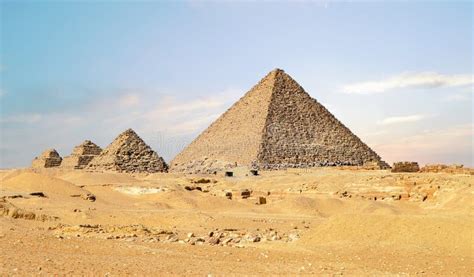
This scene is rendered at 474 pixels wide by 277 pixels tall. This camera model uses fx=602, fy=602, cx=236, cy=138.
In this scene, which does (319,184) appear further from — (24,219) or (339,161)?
(339,161)

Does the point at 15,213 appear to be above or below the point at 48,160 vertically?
below

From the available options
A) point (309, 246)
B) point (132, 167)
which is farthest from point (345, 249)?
point (132, 167)

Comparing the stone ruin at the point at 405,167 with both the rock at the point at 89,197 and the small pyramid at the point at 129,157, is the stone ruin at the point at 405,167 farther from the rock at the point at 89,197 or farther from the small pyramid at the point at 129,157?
the small pyramid at the point at 129,157

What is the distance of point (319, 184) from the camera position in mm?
28188

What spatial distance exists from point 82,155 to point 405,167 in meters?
33.2

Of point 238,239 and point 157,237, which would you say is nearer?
point 238,239

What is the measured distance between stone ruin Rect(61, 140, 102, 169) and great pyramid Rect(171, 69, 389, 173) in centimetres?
1211

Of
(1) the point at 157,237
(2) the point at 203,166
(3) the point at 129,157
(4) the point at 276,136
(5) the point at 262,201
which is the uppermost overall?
(4) the point at 276,136

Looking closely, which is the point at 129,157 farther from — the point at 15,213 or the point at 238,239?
the point at 238,239

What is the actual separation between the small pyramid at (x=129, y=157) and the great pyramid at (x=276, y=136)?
1249cm

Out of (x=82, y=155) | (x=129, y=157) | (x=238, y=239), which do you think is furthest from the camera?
(x=82, y=155)

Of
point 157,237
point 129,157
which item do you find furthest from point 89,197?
point 129,157

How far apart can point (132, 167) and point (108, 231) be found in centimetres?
3508

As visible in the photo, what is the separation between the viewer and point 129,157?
47.9 m
